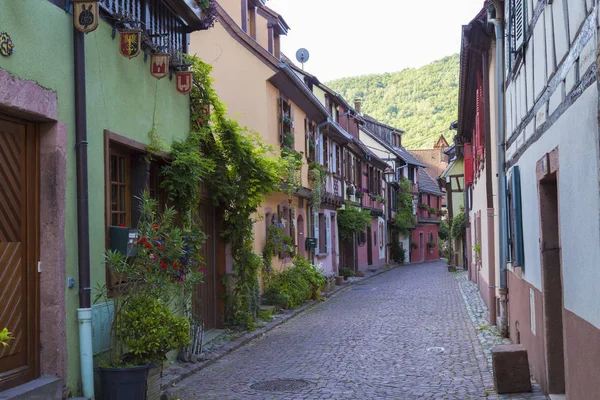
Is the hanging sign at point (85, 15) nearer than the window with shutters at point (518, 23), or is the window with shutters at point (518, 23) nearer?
the hanging sign at point (85, 15)

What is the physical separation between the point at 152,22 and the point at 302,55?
1734 centimetres

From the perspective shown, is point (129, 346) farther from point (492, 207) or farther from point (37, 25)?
point (492, 207)

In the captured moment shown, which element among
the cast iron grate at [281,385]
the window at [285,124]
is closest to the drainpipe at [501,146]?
the cast iron grate at [281,385]

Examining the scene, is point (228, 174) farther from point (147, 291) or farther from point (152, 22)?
point (147, 291)

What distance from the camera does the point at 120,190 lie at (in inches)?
325

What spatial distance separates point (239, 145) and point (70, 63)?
15.2 feet

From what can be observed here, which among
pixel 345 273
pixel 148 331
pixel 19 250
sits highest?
pixel 19 250

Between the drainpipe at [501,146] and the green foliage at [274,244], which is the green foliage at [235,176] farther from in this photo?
the drainpipe at [501,146]

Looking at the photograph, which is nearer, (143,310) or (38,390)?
(38,390)

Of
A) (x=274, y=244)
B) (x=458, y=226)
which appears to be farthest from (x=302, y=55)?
(x=458, y=226)

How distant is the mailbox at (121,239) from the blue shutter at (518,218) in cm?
422

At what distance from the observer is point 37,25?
5918 mm

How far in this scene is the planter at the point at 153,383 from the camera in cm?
672

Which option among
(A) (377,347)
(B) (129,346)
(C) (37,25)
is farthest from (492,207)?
(C) (37,25)
